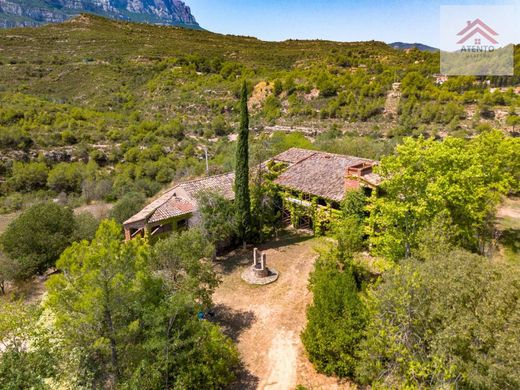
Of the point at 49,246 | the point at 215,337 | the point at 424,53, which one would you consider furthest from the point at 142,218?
the point at 424,53

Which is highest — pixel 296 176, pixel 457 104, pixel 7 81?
pixel 7 81

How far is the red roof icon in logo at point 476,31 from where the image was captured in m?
33.2

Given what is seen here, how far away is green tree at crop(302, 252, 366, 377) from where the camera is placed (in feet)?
41.6

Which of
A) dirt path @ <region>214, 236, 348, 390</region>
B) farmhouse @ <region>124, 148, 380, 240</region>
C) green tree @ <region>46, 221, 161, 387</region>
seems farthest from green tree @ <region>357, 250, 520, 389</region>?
farmhouse @ <region>124, 148, 380, 240</region>

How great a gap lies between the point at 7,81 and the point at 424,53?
84066mm

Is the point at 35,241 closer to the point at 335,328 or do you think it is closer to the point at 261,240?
the point at 261,240

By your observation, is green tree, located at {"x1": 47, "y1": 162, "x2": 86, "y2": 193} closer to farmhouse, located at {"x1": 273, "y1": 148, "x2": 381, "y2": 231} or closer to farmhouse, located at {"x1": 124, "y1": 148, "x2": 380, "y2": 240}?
farmhouse, located at {"x1": 124, "y1": 148, "x2": 380, "y2": 240}

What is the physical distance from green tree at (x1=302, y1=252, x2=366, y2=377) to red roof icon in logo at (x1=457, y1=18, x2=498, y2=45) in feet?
105

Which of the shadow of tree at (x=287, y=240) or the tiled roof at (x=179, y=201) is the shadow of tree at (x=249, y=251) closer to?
the shadow of tree at (x=287, y=240)

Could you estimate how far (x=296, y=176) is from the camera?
26266mm

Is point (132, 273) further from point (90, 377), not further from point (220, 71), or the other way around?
point (220, 71)

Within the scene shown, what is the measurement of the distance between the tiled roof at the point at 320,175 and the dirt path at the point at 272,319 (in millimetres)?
4147

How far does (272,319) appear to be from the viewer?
16.5m

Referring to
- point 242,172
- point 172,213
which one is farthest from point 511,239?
point 172,213
